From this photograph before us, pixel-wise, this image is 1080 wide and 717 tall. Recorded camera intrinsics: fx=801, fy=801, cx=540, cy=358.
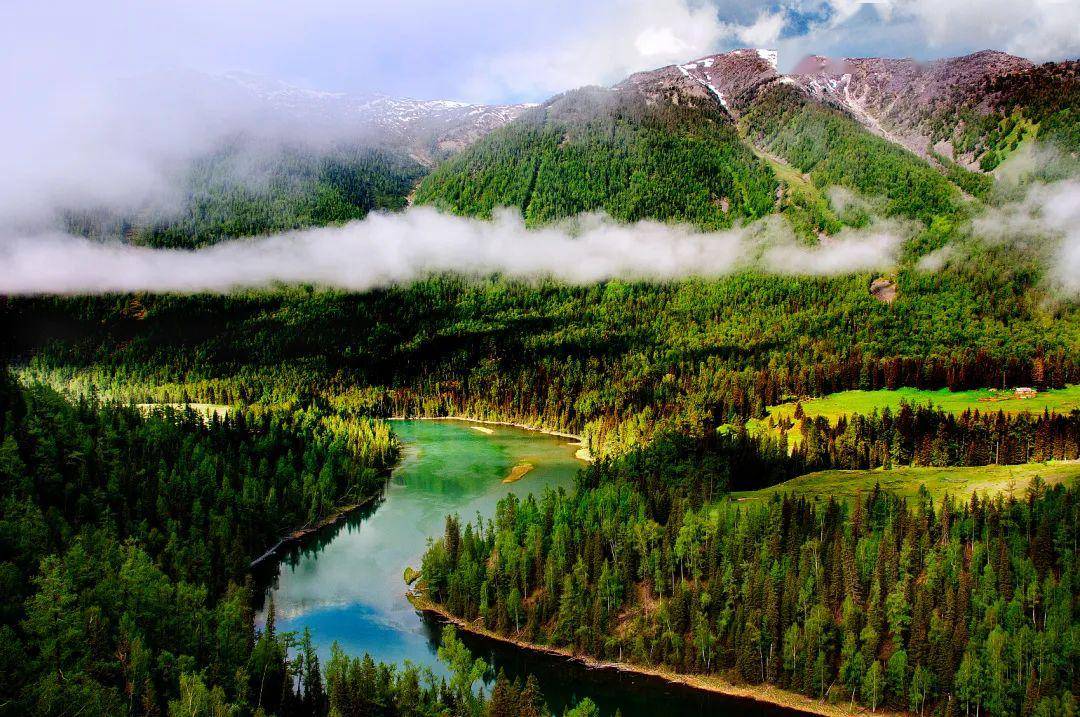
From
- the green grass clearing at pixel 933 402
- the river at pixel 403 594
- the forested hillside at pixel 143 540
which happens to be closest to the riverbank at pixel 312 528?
the forested hillside at pixel 143 540

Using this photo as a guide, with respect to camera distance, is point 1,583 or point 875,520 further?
point 875,520

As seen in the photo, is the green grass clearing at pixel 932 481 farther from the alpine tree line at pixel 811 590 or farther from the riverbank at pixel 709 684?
the riverbank at pixel 709 684

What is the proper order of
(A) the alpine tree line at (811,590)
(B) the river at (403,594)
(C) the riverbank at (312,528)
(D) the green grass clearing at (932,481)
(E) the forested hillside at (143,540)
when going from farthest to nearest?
(C) the riverbank at (312,528)
(D) the green grass clearing at (932,481)
(B) the river at (403,594)
(A) the alpine tree line at (811,590)
(E) the forested hillside at (143,540)

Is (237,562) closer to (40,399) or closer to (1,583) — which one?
(1,583)

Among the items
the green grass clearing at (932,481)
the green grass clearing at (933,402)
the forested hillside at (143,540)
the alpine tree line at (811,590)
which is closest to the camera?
the forested hillside at (143,540)

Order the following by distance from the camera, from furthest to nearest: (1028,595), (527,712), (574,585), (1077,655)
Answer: (574,585)
(1028,595)
(1077,655)
(527,712)

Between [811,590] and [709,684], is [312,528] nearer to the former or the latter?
[709,684]

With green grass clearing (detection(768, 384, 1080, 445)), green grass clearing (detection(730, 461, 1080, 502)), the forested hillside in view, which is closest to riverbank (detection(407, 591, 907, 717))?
the forested hillside

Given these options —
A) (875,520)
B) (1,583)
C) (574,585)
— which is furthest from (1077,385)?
(1,583)
